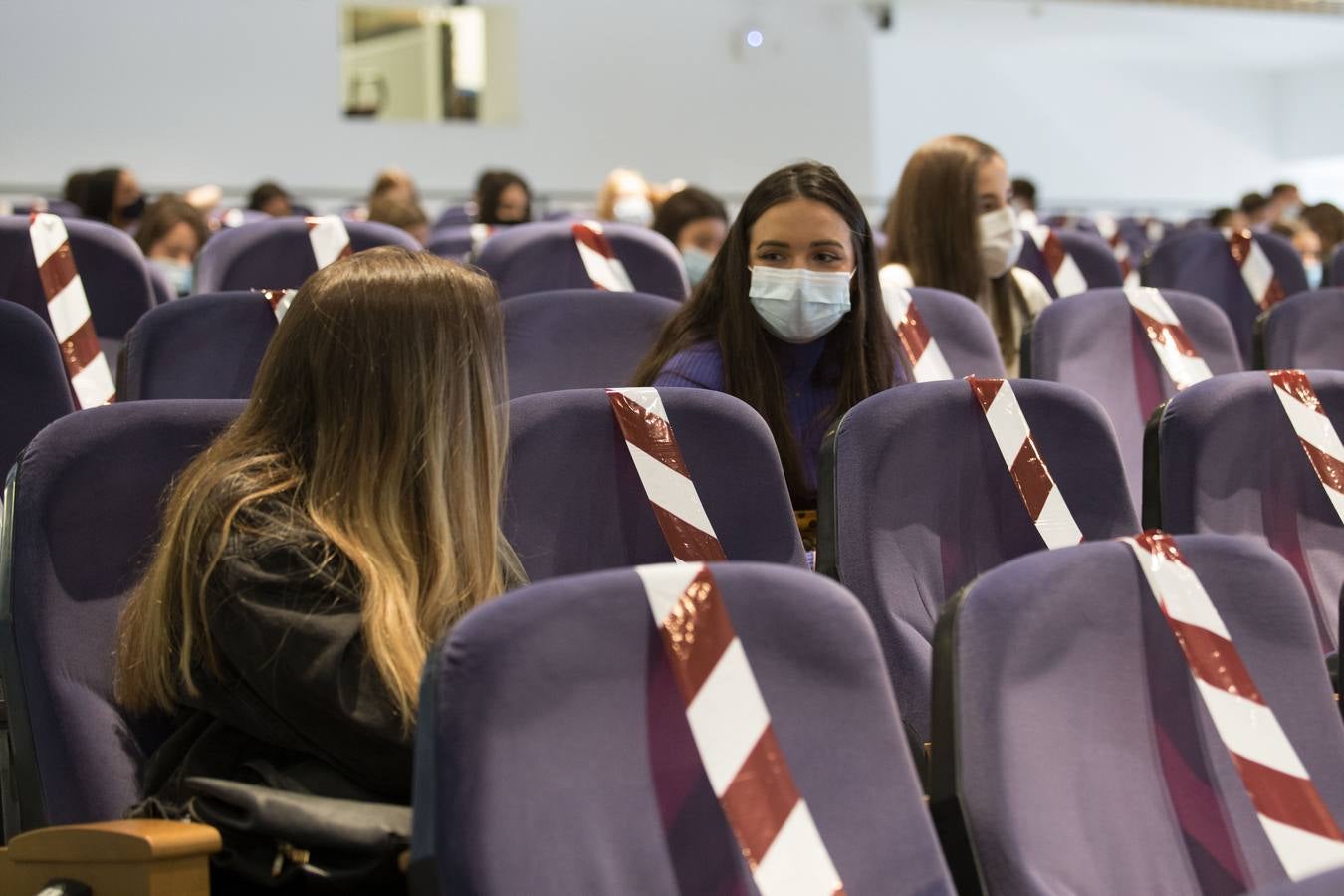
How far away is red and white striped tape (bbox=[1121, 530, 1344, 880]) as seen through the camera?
1.64 metres

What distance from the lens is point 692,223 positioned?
5.29 meters

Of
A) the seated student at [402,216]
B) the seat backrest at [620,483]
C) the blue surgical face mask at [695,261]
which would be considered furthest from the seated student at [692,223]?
the seat backrest at [620,483]

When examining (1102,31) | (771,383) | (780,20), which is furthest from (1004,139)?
(771,383)

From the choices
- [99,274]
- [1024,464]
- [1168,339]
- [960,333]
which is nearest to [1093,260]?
[1168,339]

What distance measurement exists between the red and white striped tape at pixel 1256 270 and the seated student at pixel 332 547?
147 inches

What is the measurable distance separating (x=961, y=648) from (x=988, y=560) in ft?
2.81

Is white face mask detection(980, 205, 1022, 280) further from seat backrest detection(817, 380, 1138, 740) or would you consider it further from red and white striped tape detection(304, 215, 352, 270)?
red and white striped tape detection(304, 215, 352, 270)

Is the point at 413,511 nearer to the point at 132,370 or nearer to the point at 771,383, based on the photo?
the point at 771,383

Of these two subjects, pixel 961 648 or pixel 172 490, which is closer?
pixel 961 648

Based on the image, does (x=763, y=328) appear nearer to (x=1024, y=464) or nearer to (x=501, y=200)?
(x=1024, y=464)

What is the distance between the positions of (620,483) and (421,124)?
893cm

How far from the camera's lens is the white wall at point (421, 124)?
31.3ft

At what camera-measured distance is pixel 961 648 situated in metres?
1.54

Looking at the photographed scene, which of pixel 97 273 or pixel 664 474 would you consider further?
pixel 97 273
